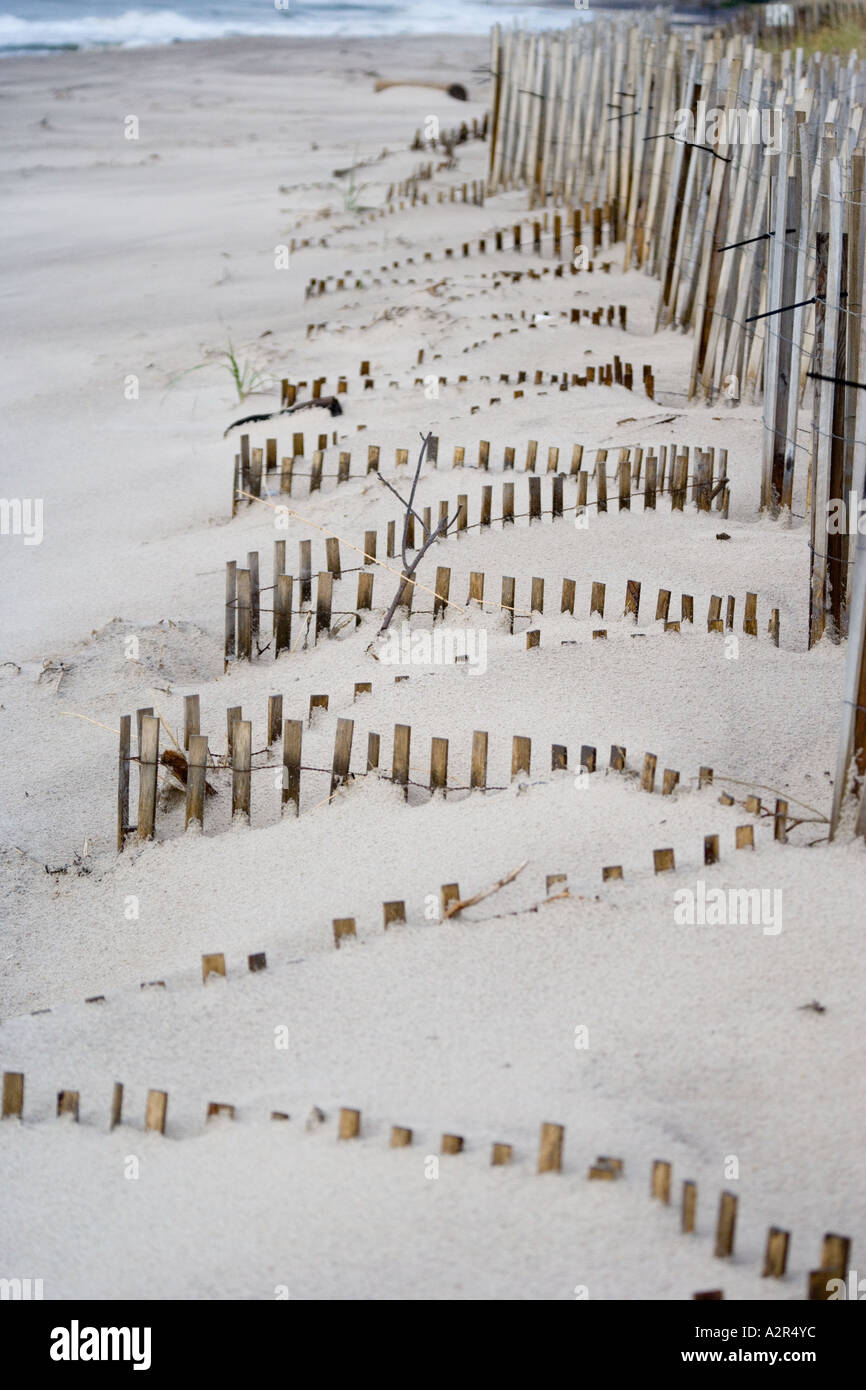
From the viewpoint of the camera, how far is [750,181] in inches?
226

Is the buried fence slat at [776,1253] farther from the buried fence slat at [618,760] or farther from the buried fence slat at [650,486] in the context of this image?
the buried fence slat at [650,486]

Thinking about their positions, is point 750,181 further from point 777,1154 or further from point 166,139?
point 166,139

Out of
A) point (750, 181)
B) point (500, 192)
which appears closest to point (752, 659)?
point (750, 181)

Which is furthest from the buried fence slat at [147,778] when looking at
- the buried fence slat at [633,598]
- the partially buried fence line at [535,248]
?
the partially buried fence line at [535,248]

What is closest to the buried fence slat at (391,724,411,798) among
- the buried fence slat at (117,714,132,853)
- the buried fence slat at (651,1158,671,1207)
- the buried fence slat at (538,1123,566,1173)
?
the buried fence slat at (117,714,132,853)

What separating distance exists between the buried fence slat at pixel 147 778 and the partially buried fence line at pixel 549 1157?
99 cm

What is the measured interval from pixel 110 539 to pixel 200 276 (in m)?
4.62

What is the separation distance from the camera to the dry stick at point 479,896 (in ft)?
9.24

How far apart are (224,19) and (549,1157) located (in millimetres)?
32823

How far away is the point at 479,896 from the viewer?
2.88 meters

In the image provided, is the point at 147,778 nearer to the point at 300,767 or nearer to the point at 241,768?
the point at 241,768

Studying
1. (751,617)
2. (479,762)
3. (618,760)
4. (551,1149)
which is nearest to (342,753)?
(479,762)
